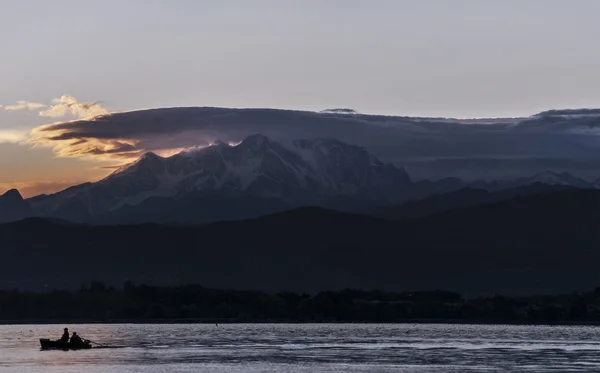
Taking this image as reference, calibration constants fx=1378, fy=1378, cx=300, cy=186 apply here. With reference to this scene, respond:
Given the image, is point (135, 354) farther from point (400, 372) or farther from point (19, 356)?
point (400, 372)

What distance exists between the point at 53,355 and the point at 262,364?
124ft

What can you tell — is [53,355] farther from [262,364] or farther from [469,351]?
[469,351]

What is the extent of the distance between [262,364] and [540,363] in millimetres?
34838

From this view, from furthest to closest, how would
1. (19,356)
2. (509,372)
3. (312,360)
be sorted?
(19,356)
(312,360)
(509,372)

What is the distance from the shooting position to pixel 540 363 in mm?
172750

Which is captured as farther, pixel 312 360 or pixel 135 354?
pixel 135 354

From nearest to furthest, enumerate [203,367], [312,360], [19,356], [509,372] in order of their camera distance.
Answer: [509,372] < [203,367] < [312,360] < [19,356]

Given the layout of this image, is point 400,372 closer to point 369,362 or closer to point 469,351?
point 369,362

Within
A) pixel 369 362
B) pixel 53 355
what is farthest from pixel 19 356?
pixel 369 362

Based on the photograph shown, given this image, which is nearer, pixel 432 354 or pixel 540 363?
pixel 540 363

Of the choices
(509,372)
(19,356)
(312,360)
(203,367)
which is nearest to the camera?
(509,372)

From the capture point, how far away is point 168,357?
186 metres

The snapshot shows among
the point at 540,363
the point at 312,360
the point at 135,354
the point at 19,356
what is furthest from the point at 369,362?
the point at 19,356

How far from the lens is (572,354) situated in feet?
634
